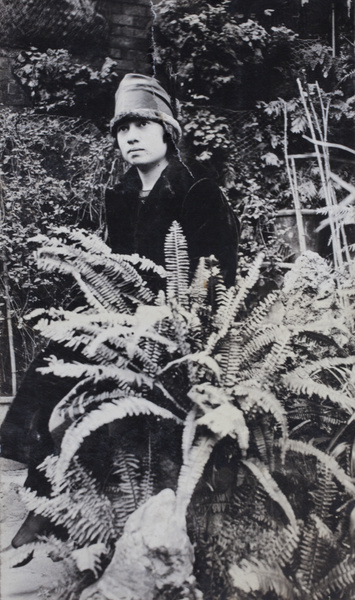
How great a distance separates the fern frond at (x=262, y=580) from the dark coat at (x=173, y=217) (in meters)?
1.22

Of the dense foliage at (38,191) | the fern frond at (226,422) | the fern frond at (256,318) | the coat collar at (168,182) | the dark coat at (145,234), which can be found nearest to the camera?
the fern frond at (226,422)

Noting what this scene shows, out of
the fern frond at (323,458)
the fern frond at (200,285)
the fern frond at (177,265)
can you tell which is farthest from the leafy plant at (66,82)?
the fern frond at (323,458)

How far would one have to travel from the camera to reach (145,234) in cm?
255

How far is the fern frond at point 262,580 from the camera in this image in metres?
1.91

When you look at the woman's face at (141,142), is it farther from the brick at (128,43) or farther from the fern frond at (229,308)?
the fern frond at (229,308)

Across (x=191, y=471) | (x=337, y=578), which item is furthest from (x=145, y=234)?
(x=337, y=578)

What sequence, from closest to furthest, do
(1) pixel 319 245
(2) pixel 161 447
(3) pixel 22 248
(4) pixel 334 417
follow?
(2) pixel 161 447 < (4) pixel 334 417 < (3) pixel 22 248 < (1) pixel 319 245

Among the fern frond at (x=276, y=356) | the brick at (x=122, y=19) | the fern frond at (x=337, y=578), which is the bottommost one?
the fern frond at (x=337, y=578)

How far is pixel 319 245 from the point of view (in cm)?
268

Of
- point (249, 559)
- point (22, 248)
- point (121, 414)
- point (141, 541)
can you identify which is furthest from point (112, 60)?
point (249, 559)

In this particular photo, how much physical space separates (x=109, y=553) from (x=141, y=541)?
0.21 meters

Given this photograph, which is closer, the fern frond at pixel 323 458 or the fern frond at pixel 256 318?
the fern frond at pixel 323 458

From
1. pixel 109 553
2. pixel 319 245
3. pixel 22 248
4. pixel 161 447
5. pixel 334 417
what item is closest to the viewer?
pixel 109 553

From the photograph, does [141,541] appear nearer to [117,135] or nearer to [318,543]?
[318,543]
